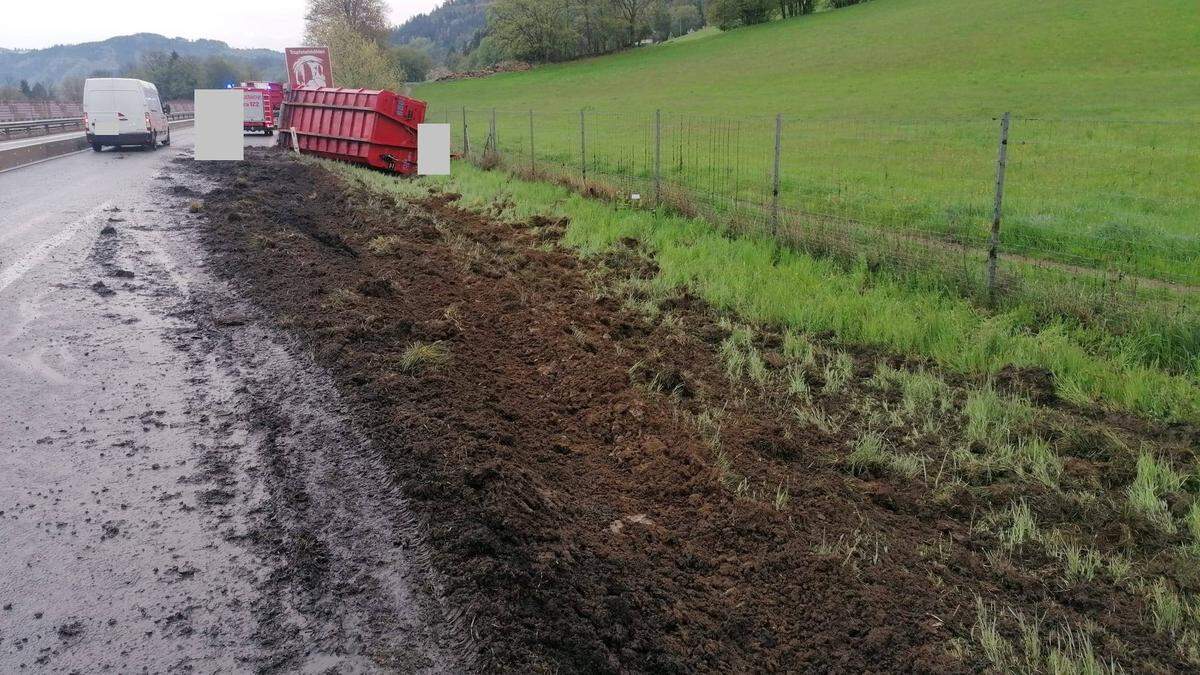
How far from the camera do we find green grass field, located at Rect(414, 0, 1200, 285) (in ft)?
35.6

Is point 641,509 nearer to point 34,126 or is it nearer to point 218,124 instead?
point 218,124

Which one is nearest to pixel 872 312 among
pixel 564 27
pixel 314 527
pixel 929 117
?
pixel 314 527

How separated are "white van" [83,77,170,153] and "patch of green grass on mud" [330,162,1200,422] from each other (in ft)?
66.7

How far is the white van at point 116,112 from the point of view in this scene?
79.9ft

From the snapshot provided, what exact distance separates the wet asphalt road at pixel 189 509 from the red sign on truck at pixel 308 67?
25199mm

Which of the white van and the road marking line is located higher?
the white van

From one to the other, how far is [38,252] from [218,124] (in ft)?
52.9

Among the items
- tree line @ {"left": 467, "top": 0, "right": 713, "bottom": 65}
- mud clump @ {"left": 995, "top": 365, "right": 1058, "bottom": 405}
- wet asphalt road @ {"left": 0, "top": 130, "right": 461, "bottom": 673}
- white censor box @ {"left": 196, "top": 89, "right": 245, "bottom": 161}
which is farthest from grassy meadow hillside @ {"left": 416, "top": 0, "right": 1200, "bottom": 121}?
wet asphalt road @ {"left": 0, "top": 130, "right": 461, "bottom": 673}

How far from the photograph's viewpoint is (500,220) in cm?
1189

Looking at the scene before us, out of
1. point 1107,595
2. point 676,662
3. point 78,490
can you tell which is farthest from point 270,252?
point 1107,595

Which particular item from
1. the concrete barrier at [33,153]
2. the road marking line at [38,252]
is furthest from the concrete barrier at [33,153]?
the road marking line at [38,252]

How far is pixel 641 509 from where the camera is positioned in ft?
13.3

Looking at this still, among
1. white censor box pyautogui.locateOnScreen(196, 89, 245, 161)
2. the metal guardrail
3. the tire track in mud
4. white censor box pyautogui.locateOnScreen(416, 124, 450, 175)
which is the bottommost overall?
the tire track in mud

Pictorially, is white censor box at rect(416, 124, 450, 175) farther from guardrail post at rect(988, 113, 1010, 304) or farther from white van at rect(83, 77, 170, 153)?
guardrail post at rect(988, 113, 1010, 304)
